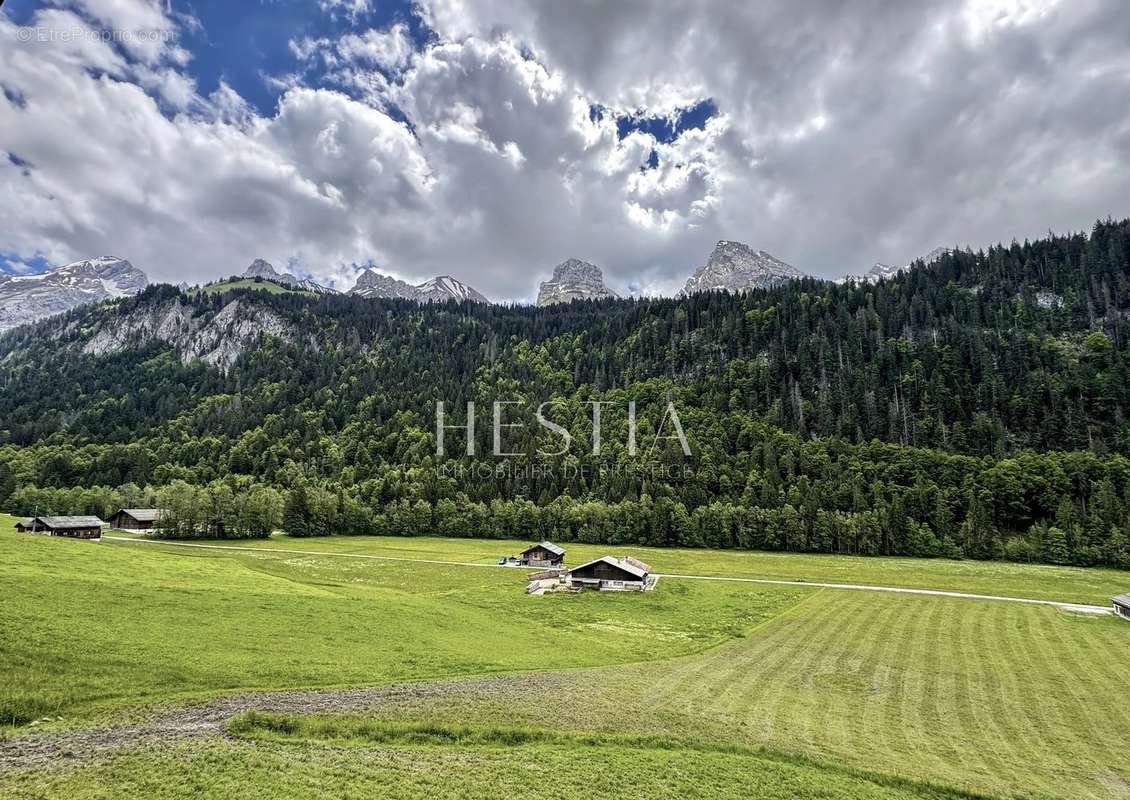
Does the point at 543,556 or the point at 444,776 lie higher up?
the point at 444,776

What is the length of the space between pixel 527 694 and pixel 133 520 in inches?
5397

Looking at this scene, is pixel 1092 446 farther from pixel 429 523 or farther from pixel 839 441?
pixel 429 523

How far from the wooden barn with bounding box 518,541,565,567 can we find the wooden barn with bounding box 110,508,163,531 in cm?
9043

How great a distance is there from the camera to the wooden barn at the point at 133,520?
402 ft

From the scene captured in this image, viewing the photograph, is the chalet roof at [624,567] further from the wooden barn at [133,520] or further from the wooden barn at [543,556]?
the wooden barn at [133,520]

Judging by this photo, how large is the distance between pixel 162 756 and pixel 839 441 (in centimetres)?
15793

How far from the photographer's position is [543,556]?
3708 inches

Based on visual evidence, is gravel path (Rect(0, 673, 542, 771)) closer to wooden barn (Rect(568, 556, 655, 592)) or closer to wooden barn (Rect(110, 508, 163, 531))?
wooden barn (Rect(568, 556, 655, 592))

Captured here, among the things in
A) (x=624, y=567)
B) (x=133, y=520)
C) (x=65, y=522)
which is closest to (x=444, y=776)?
(x=624, y=567)

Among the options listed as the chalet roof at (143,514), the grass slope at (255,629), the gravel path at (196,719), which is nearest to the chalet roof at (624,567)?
the grass slope at (255,629)

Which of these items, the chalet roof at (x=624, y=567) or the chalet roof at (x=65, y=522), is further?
the chalet roof at (x=65, y=522)

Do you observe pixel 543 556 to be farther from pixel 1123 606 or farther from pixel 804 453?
pixel 804 453

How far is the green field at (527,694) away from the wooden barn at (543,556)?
37.3 metres

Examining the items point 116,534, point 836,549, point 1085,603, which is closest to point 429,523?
point 116,534
